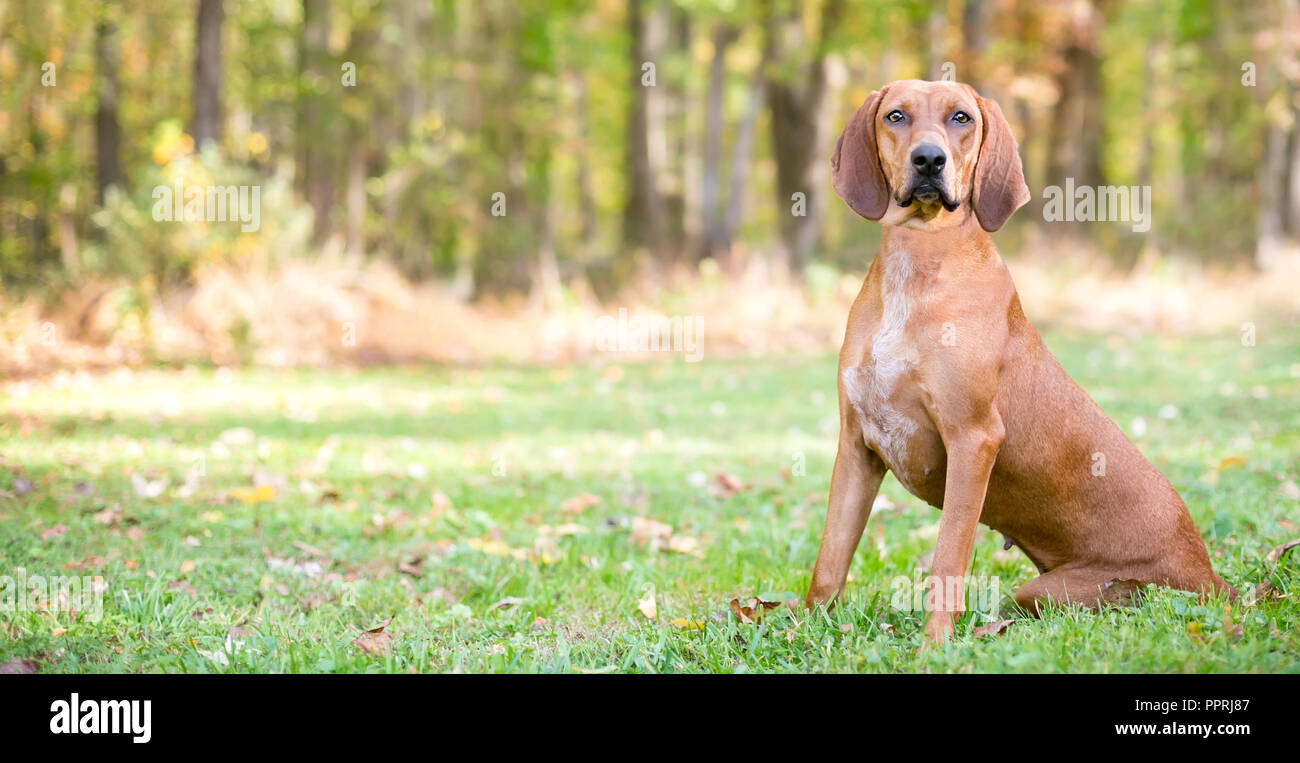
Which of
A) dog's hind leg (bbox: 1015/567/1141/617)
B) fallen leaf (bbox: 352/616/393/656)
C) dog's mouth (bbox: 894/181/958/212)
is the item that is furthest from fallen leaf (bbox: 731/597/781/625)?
dog's mouth (bbox: 894/181/958/212)

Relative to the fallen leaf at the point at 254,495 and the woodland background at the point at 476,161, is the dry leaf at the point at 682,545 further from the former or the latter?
the woodland background at the point at 476,161

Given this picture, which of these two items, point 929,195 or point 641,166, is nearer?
point 929,195

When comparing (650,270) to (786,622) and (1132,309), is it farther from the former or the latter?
(786,622)

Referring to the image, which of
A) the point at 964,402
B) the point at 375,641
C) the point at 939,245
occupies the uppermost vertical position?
the point at 939,245

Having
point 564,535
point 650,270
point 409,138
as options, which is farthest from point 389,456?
point 409,138

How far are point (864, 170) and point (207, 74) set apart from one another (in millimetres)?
13681

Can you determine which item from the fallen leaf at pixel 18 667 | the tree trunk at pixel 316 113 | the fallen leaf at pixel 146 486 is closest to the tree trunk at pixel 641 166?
the tree trunk at pixel 316 113

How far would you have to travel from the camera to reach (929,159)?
11.6ft

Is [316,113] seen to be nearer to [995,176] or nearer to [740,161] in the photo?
[740,161]

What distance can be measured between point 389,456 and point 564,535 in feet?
7.37

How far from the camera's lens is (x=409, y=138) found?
1938cm

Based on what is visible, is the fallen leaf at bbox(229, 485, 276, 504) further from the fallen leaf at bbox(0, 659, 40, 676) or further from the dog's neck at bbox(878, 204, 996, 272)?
the dog's neck at bbox(878, 204, 996, 272)

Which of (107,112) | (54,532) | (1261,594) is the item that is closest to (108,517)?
(54,532)
